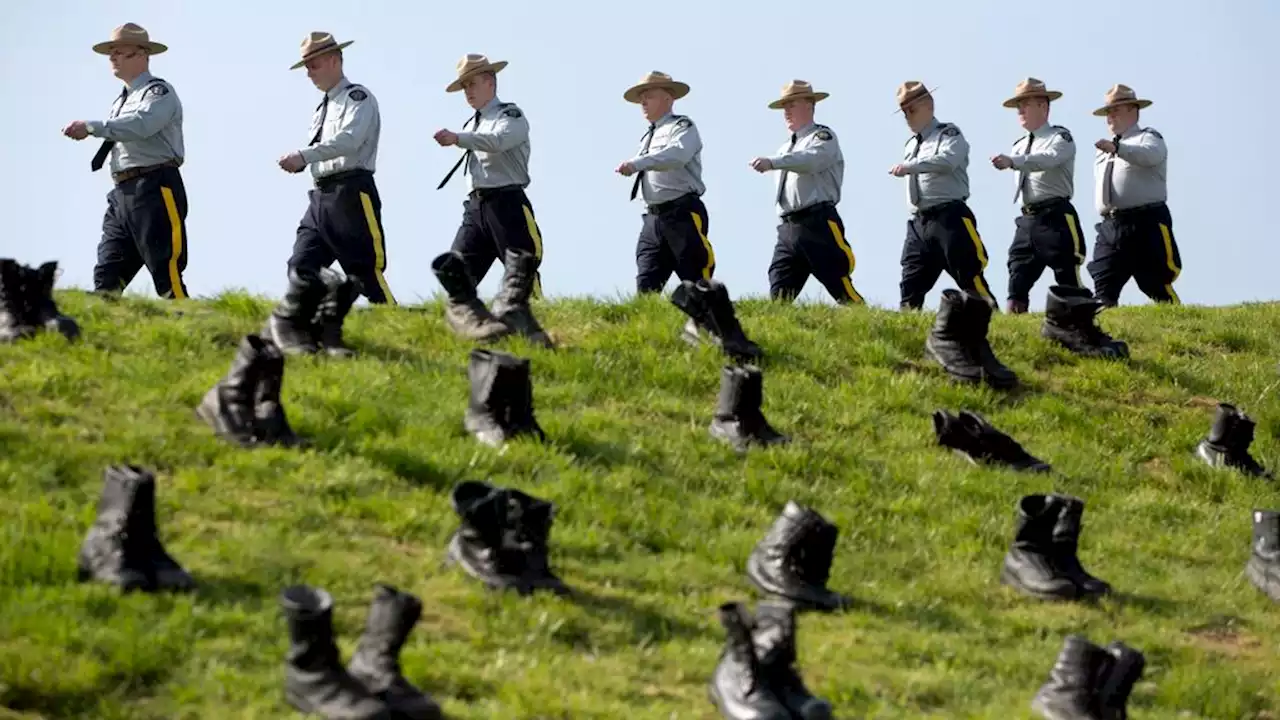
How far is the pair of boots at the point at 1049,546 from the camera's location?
9227 millimetres

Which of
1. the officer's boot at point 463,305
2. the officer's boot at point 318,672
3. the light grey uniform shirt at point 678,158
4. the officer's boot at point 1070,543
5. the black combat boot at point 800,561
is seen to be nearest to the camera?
the officer's boot at point 318,672

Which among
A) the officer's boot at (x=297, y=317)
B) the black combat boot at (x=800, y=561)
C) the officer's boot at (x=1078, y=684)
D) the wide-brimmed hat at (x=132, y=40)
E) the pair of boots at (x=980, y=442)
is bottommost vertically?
the officer's boot at (x=1078, y=684)

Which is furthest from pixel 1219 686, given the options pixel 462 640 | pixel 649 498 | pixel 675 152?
pixel 675 152

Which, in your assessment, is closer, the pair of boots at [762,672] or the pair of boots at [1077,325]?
the pair of boots at [762,672]

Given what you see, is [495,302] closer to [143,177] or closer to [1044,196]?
[143,177]

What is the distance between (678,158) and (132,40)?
470 centimetres

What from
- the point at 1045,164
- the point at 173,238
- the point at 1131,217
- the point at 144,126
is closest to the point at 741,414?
the point at 173,238

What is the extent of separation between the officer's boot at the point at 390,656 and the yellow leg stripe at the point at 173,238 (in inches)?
316

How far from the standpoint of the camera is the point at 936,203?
688 inches

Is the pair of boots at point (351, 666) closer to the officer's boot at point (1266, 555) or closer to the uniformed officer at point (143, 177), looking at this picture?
the officer's boot at point (1266, 555)

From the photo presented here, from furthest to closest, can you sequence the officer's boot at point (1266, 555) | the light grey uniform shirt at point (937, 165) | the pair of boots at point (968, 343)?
the light grey uniform shirt at point (937, 165)
the pair of boots at point (968, 343)
the officer's boot at point (1266, 555)

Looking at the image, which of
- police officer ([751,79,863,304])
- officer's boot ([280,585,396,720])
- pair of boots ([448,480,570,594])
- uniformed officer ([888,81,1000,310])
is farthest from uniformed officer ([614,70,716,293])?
officer's boot ([280,585,396,720])

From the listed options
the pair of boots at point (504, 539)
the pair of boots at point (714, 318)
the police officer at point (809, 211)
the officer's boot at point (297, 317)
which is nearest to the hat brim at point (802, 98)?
the police officer at point (809, 211)

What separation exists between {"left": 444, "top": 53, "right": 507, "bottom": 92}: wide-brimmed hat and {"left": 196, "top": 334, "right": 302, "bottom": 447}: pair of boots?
716cm
